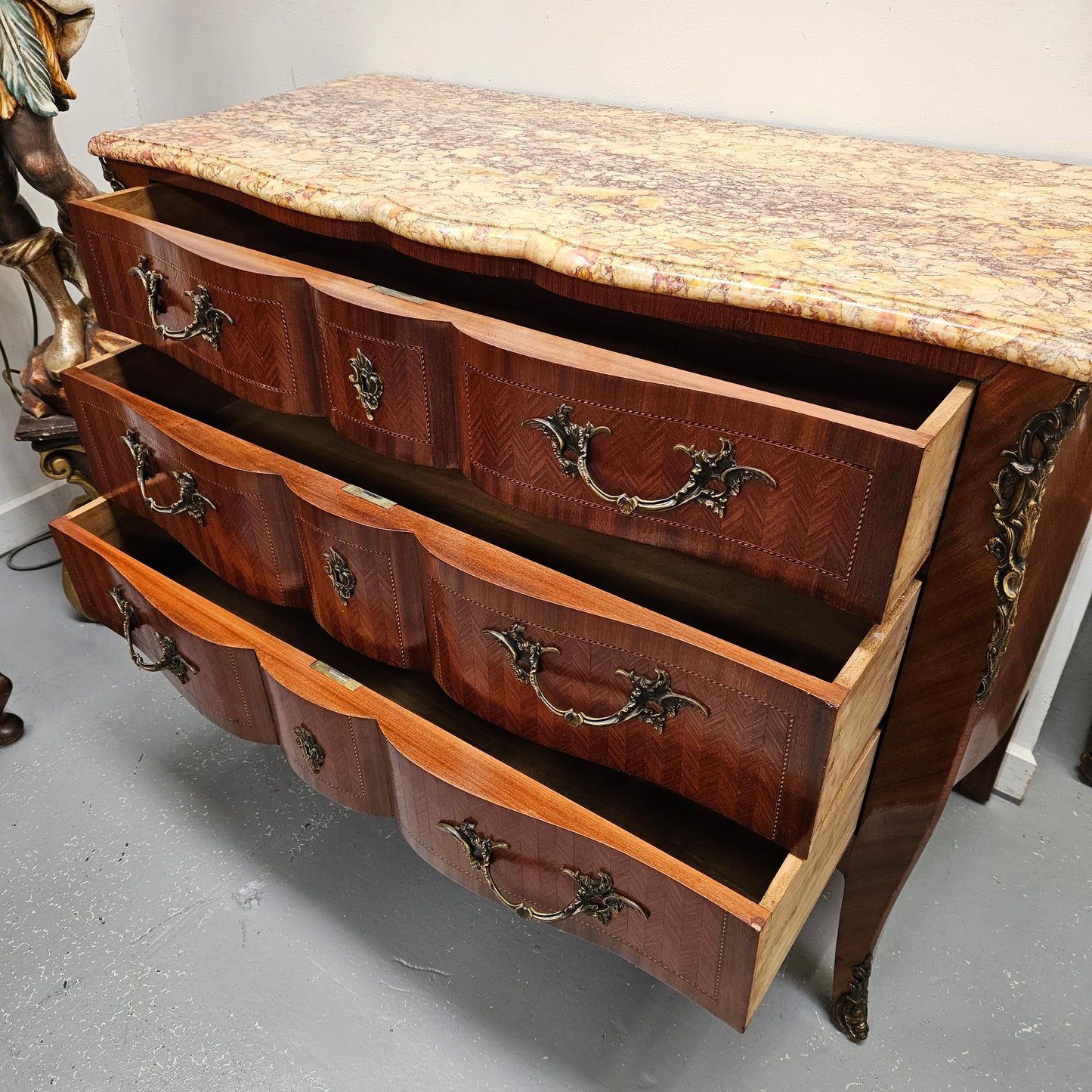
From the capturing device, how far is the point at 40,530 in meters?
1.84

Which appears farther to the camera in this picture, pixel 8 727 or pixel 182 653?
pixel 8 727

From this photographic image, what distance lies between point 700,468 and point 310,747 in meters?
0.49

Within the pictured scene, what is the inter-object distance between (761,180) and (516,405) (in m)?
0.36

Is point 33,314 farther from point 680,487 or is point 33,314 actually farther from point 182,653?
point 680,487

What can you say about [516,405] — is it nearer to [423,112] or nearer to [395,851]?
[423,112]

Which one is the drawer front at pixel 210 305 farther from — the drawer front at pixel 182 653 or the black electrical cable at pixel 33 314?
the black electrical cable at pixel 33 314

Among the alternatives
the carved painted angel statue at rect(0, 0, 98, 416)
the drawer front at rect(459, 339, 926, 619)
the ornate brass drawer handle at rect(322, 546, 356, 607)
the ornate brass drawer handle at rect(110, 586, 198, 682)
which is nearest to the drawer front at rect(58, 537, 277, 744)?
the ornate brass drawer handle at rect(110, 586, 198, 682)

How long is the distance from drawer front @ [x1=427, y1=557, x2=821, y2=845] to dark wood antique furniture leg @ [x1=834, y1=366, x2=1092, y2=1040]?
16cm

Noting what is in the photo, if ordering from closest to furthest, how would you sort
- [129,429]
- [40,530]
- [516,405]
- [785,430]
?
[785,430] < [516,405] < [129,429] < [40,530]

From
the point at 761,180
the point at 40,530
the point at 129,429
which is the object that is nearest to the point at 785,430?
the point at 761,180

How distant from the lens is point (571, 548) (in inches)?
36.9

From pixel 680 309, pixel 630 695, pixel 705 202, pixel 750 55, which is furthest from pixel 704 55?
pixel 630 695

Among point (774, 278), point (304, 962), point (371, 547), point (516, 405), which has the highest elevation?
point (774, 278)

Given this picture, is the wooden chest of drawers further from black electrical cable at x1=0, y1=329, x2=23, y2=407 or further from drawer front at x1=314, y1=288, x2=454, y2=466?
black electrical cable at x1=0, y1=329, x2=23, y2=407
